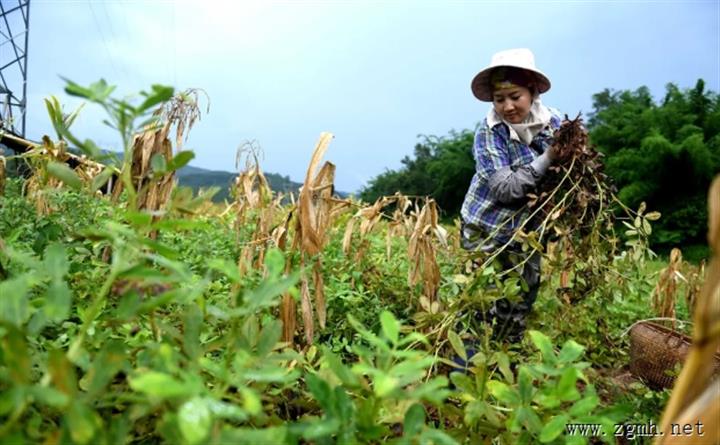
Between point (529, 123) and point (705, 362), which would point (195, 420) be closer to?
point (705, 362)

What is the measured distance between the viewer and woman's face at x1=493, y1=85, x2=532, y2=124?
1.98 metres

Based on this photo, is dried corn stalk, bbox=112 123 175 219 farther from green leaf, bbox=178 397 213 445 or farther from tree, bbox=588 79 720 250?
tree, bbox=588 79 720 250

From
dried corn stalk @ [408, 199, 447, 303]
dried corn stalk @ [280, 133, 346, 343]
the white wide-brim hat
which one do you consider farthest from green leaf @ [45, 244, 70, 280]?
the white wide-brim hat

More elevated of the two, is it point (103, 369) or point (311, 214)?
point (311, 214)

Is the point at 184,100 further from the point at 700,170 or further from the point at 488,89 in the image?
the point at 700,170

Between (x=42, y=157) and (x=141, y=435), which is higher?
(x=42, y=157)

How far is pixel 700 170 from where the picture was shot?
1186 centimetres

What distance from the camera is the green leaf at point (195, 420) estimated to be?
0.28 metres

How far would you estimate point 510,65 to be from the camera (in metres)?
1.93

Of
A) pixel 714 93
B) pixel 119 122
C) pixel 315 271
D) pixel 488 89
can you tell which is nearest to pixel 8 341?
pixel 119 122

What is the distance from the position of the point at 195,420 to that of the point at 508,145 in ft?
6.24

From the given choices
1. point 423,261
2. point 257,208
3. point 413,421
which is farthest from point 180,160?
point 257,208

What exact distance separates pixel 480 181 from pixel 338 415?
1789mm

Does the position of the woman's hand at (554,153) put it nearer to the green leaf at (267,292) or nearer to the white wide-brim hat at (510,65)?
the white wide-brim hat at (510,65)
